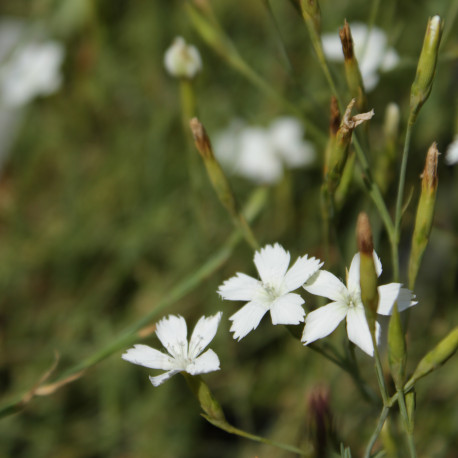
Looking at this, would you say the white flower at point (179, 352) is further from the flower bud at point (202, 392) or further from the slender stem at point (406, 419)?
the slender stem at point (406, 419)

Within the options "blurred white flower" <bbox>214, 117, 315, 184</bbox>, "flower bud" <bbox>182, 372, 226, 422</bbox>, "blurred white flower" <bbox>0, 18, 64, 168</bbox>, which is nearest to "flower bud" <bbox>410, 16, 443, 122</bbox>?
"flower bud" <bbox>182, 372, 226, 422</bbox>

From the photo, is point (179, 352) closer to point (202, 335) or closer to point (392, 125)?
point (202, 335)

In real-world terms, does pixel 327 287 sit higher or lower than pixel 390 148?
lower

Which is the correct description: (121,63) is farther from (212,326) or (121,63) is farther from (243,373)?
(212,326)

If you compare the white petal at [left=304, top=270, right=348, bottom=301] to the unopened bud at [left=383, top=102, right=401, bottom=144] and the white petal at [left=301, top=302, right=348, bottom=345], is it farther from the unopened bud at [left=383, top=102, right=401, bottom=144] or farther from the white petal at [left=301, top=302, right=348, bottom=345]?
the unopened bud at [left=383, top=102, right=401, bottom=144]

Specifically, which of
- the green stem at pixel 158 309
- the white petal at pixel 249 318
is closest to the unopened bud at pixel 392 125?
the green stem at pixel 158 309

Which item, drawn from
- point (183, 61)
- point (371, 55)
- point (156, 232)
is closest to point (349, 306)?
point (183, 61)

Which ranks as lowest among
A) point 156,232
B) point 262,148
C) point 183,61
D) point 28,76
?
point 183,61
